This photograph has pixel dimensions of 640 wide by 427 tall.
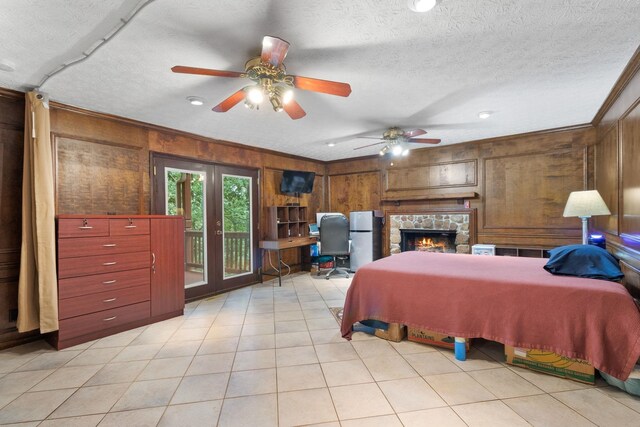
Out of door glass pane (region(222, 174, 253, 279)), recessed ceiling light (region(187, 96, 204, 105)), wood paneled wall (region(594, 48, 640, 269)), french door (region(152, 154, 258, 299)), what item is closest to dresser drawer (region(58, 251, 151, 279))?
french door (region(152, 154, 258, 299))

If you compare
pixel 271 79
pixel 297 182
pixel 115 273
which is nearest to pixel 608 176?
pixel 271 79

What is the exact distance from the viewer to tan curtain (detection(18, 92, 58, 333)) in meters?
2.61

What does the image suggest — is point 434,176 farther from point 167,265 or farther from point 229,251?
point 167,265

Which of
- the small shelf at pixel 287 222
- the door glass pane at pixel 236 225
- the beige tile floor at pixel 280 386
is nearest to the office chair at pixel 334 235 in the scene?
the small shelf at pixel 287 222

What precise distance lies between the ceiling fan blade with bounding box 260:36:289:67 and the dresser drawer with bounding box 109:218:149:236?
230cm

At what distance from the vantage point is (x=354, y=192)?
6305 mm

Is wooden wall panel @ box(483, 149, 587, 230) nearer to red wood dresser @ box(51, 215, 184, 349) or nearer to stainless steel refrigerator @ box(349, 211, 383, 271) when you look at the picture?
stainless steel refrigerator @ box(349, 211, 383, 271)

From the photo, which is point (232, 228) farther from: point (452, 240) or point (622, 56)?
point (622, 56)

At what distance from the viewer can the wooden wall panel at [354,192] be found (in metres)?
6.06

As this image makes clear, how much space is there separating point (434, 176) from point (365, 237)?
1.72 meters

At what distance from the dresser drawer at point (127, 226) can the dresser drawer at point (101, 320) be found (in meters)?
0.78

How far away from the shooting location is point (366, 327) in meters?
3.03

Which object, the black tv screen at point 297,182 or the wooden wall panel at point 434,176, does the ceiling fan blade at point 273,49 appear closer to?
the black tv screen at point 297,182

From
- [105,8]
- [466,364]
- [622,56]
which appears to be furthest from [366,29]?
[466,364]
